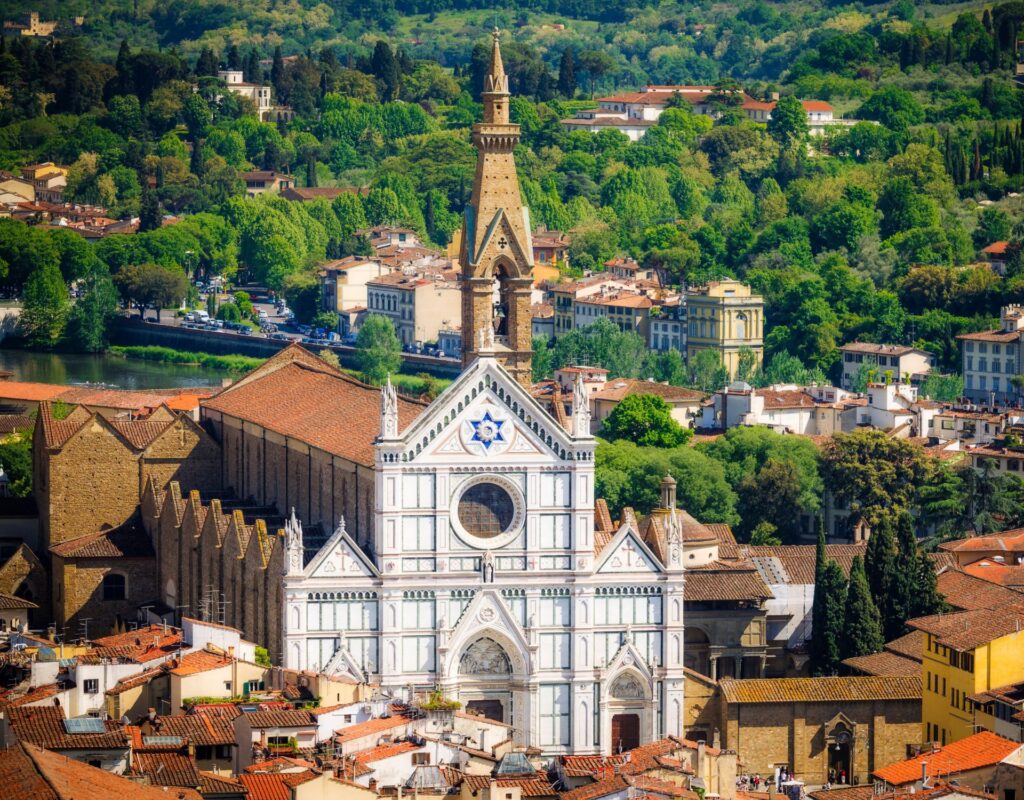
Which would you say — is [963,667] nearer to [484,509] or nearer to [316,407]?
[484,509]

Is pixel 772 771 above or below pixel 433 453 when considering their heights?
below

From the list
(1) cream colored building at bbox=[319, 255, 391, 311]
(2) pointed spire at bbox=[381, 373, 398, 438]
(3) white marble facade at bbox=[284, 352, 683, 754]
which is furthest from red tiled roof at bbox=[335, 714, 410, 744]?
(1) cream colored building at bbox=[319, 255, 391, 311]

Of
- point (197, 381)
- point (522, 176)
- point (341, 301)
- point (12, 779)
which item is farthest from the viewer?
point (522, 176)

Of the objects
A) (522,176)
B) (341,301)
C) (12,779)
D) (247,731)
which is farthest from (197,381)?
(12,779)

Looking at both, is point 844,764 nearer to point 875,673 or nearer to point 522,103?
point 875,673

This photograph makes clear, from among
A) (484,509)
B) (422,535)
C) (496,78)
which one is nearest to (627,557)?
(484,509)

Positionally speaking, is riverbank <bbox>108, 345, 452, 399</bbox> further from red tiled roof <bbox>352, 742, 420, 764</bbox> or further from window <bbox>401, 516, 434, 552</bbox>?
red tiled roof <bbox>352, 742, 420, 764</bbox>
